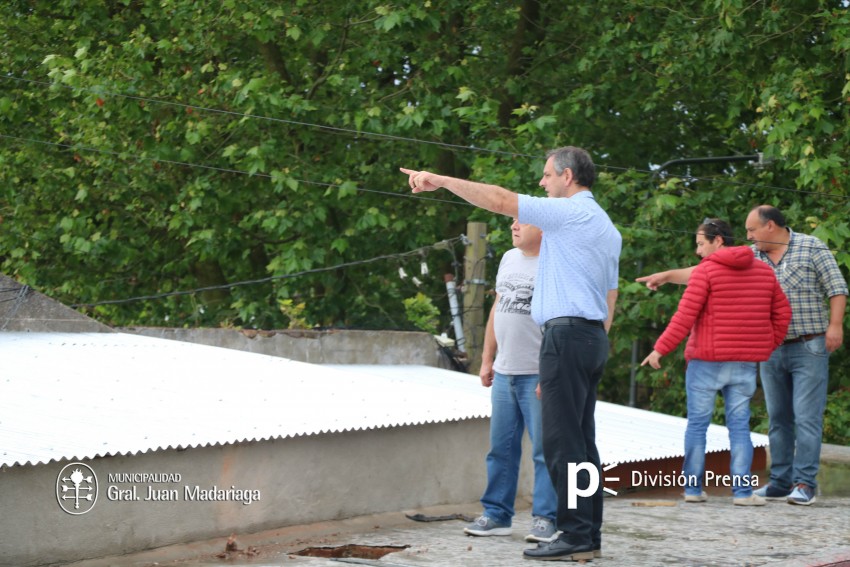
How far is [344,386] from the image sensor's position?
25.2 ft

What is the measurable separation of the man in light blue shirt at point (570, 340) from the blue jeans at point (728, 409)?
2161 mm

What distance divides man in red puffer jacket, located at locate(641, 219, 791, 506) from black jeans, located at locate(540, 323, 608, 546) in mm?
2049

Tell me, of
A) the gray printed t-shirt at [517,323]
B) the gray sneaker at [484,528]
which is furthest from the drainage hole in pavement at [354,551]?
the gray printed t-shirt at [517,323]

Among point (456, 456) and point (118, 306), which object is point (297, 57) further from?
point (456, 456)

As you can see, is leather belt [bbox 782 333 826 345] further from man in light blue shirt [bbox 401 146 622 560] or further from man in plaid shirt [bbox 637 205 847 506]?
man in light blue shirt [bbox 401 146 622 560]

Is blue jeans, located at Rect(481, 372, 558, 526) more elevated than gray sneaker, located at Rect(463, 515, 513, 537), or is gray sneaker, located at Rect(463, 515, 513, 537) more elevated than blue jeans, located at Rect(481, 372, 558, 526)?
blue jeans, located at Rect(481, 372, 558, 526)

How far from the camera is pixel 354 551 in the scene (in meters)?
5.64

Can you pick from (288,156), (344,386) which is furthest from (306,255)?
(344,386)

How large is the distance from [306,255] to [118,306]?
3799 millimetres

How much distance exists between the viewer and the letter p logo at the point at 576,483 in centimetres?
532

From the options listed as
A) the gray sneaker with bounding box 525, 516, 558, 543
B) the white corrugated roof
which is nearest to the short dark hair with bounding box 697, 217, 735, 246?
the white corrugated roof

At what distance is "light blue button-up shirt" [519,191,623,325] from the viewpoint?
17.6 feet

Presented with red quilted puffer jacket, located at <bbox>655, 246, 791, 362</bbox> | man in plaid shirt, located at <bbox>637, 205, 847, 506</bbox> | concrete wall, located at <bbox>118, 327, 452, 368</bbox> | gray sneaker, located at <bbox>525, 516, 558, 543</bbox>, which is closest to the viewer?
gray sneaker, located at <bbox>525, 516, 558, 543</bbox>

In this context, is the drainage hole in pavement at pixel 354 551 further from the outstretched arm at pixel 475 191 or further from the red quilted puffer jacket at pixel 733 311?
the red quilted puffer jacket at pixel 733 311
